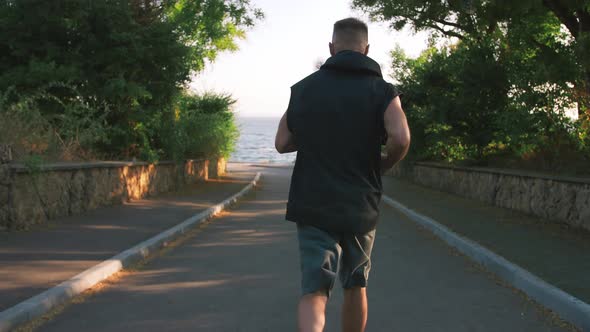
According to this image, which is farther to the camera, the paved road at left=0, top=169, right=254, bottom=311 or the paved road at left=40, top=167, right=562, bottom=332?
the paved road at left=0, top=169, right=254, bottom=311

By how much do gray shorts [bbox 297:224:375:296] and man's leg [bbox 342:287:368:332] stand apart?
5 centimetres

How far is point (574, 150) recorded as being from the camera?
14.0 metres

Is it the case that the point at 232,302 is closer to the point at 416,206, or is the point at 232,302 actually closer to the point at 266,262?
the point at 266,262

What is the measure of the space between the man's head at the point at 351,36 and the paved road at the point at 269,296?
2.53 meters

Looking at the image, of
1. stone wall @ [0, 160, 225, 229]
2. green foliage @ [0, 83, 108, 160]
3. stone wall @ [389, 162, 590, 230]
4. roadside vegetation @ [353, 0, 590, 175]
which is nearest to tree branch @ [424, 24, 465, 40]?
roadside vegetation @ [353, 0, 590, 175]

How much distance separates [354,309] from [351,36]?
1403 mm

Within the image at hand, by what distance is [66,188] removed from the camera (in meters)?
12.1

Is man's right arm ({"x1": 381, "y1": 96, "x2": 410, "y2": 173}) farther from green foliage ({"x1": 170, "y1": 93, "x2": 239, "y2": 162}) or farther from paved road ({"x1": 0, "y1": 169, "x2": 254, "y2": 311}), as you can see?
green foliage ({"x1": 170, "y1": 93, "x2": 239, "y2": 162})

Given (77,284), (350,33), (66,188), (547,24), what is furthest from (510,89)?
(350,33)

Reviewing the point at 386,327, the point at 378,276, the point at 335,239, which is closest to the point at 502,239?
the point at 378,276

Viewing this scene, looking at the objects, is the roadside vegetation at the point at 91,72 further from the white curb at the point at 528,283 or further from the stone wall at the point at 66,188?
the white curb at the point at 528,283

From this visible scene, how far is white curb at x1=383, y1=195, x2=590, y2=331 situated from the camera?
17.1 feet

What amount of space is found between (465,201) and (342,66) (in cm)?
1473

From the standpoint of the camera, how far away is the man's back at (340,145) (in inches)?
120
